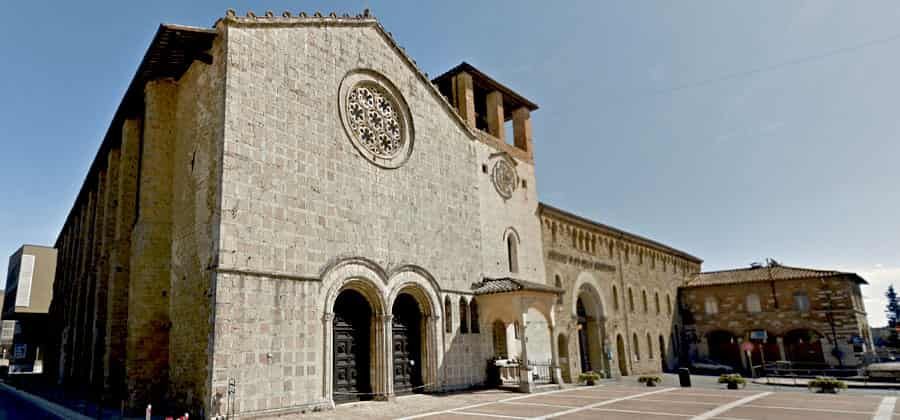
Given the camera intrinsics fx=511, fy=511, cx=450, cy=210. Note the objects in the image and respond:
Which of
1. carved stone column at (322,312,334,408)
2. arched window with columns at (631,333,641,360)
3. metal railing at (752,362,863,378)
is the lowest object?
metal railing at (752,362,863,378)

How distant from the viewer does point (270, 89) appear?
46.5 ft

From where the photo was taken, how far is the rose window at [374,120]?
1684cm

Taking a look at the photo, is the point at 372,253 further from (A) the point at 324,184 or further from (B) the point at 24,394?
(B) the point at 24,394

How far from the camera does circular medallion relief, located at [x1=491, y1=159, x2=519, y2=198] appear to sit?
78.3 ft

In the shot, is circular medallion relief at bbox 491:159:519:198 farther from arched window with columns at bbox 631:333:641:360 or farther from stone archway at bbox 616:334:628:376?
arched window with columns at bbox 631:333:641:360

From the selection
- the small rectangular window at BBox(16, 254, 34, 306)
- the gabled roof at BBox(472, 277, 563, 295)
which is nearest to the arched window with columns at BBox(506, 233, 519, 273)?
the gabled roof at BBox(472, 277, 563, 295)

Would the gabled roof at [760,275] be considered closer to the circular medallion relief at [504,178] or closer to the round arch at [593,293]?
the round arch at [593,293]

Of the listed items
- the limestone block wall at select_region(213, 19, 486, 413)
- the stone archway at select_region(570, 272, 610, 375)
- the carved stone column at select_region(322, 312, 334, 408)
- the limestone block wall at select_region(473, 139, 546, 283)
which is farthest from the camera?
the stone archway at select_region(570, 272, 610, 375)

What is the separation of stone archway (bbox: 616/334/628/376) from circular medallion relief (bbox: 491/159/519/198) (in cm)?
1296

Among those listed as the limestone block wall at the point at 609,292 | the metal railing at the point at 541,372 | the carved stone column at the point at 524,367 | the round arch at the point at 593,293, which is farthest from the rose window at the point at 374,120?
the round arch at the point at 593,293

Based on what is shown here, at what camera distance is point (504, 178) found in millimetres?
24484

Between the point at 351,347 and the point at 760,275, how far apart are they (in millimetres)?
36993

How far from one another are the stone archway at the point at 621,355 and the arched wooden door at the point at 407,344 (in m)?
17.5

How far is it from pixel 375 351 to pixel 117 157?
1485cm
